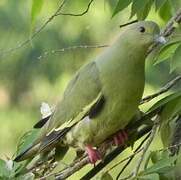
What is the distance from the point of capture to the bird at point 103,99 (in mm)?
1462

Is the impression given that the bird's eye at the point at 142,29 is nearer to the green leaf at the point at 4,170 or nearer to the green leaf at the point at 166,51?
the green leaf at the point at 166,51

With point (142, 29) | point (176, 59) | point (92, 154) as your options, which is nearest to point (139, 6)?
point (142, 29)

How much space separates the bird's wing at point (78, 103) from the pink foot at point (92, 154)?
7 centimetres

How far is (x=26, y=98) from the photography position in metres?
5.41

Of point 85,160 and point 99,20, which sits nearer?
point 85,160

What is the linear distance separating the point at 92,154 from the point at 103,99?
0.38ft

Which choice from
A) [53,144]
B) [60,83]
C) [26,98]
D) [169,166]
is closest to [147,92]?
[60,83]

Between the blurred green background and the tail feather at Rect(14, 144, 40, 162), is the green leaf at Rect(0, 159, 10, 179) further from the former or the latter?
the blurred green background

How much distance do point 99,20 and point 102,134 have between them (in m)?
2.72

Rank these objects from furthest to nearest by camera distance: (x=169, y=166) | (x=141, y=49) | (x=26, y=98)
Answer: (x=26, y=98), (x=141, y=49), (x=169, y=166)

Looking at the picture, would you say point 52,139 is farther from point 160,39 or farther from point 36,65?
point 36,65

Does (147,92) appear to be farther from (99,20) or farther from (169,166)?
(169,166)

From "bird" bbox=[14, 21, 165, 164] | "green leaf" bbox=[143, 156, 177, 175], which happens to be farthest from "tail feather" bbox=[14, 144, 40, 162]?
"green leaf" bbox=[143, 156, 177, 175]

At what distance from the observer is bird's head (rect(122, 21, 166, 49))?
4.75 ft
